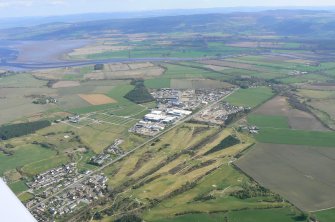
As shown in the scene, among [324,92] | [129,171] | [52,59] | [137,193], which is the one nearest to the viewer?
[137,193]

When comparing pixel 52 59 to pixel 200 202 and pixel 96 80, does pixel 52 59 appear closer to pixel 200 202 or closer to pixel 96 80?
pixel 96 80

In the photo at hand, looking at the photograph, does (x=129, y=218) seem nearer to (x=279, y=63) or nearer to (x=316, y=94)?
(x=316, y=94)

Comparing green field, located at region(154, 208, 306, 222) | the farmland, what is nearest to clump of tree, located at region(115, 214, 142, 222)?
the farmland

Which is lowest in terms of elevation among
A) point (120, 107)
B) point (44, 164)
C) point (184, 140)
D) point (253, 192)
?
point (44, 164)

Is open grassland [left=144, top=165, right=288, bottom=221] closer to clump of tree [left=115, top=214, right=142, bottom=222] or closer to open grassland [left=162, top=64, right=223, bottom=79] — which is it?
clump of tree [left=115, top=214, right=142, bottom=222]

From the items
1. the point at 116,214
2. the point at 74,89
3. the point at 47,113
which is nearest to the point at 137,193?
the point at 116,214

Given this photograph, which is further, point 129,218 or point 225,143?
point 225,143

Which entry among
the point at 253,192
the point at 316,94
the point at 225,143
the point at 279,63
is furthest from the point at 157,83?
the point at 253,192
